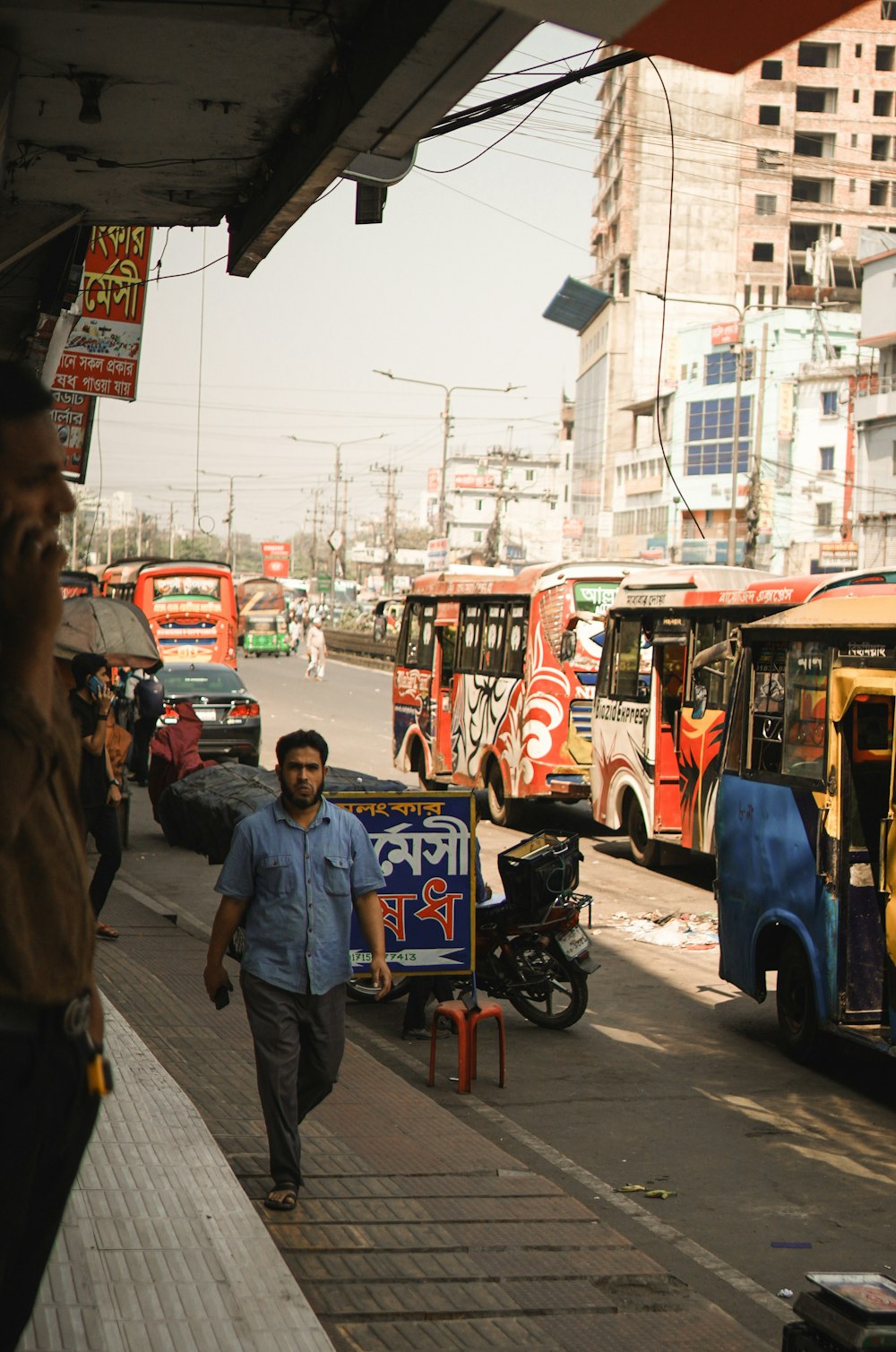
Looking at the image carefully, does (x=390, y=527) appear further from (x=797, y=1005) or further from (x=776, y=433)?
(x=797, y=1005)

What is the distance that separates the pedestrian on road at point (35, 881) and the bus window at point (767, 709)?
25.6ft

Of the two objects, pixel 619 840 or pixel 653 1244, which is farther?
pixel 619 840

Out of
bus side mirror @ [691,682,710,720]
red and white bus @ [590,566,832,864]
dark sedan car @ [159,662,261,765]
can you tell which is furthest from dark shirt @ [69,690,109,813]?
dark sedan car @ [159,662,261,765]

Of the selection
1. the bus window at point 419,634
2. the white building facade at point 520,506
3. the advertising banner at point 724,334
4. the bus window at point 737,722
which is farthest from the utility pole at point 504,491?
the bus window at point 737,722

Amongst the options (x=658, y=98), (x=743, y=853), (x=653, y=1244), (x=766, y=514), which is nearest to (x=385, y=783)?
(x=743, y=853)

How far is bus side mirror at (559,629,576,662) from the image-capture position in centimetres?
1986

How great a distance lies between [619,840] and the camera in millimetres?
19969

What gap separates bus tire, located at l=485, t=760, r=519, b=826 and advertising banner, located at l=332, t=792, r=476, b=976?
10994mm

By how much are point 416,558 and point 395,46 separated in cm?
15602

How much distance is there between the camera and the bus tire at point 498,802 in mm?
20531

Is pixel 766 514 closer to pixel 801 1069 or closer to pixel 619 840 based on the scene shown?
pixel 619 840

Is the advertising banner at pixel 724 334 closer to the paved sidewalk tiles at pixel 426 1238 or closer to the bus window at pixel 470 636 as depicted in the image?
the bus window at pixel 470 636

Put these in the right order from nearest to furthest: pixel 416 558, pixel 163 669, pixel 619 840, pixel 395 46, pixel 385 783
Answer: pixel 395 46 < pixel 385 783 < pixel 619 840 < pixel 163 669 < pixel 416 558

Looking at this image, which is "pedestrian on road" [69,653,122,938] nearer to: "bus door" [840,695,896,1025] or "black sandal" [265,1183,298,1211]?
"bus door" [840,695,896,1025]
